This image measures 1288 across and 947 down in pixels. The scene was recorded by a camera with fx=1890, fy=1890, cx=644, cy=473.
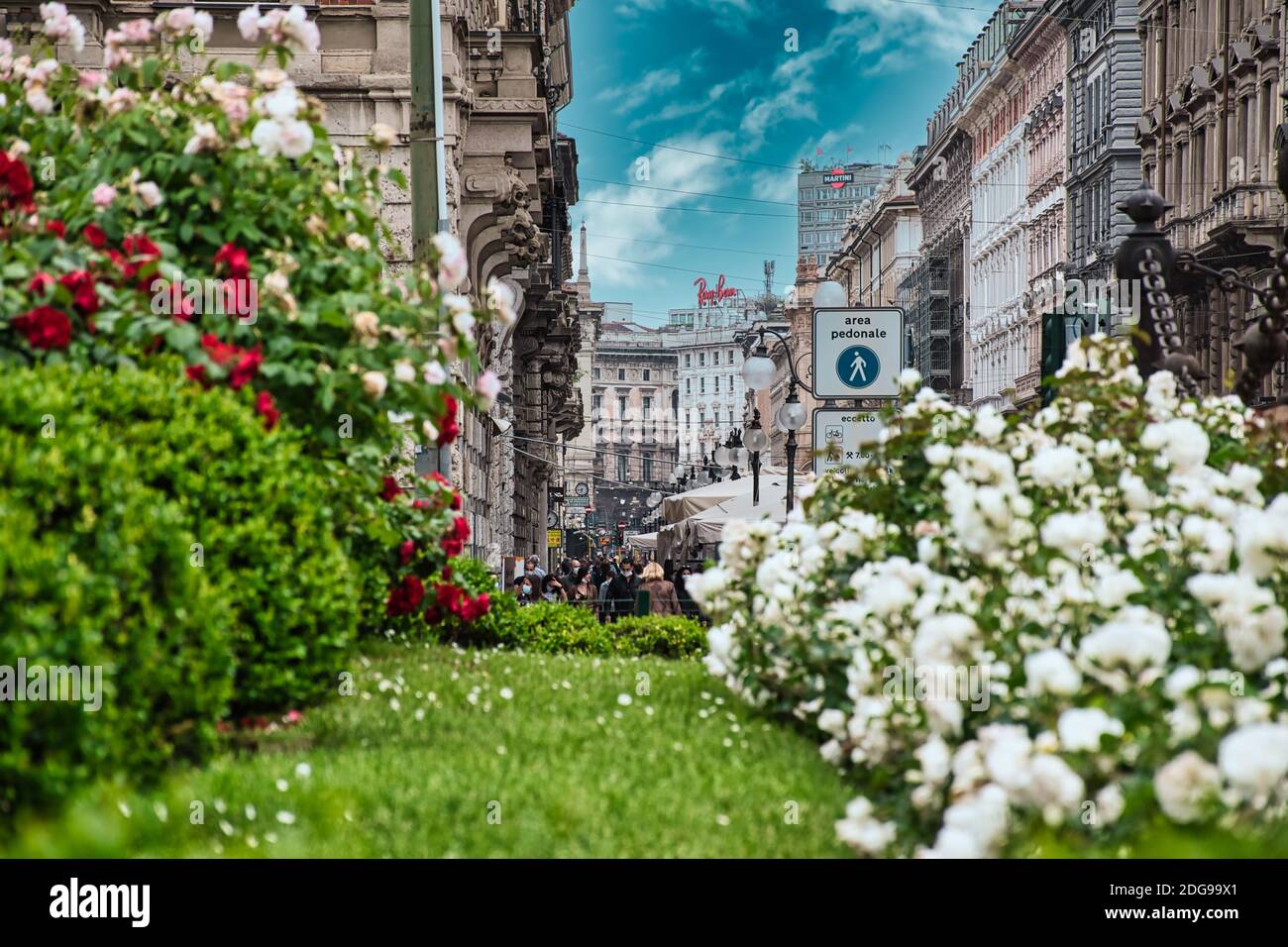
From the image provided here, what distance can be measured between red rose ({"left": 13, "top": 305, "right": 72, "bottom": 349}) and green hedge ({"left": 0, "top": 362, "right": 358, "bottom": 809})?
13.2 inches

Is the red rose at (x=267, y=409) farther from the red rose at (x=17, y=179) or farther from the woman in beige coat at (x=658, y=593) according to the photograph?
the woman in beige coat at (x=658, y=593)

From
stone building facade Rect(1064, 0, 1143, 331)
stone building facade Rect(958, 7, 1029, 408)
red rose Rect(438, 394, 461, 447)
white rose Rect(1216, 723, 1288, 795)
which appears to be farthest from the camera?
stone building facade Rect(958, 7, 1029, 408)

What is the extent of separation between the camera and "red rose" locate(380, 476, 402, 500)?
985cm

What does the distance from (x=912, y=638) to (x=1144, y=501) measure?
1021 mm

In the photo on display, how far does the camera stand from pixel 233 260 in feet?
25.8

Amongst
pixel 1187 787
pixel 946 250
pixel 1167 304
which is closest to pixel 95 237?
pixel 1187 787

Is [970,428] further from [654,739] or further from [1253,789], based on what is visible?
[1253,789]

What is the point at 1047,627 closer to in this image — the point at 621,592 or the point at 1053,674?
the point at 1053,674

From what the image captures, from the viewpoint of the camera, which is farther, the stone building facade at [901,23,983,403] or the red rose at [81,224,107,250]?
the stone building facade at [901,23,983,403]

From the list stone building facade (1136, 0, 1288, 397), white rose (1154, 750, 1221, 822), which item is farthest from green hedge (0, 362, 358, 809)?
stone building facade (1136, 0, 1288, 397)

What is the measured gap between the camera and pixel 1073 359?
27.5 feet

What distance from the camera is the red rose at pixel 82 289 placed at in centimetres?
729

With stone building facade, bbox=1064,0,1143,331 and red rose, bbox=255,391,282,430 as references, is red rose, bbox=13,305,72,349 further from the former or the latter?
stone building facade, bbox=1064,0,1143,331

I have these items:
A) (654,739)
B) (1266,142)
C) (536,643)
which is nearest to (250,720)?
(654,739)
